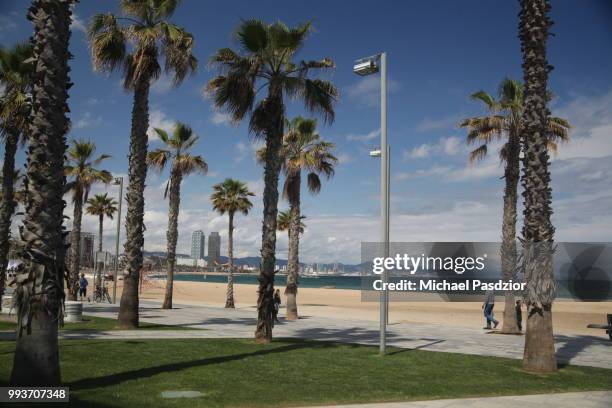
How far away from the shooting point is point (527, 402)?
9.71 m

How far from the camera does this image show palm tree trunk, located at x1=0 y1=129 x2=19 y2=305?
22.6 m

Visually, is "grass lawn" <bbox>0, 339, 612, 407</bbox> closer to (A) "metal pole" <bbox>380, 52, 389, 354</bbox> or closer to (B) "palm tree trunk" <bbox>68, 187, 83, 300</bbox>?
(A) "metal pole" <bbox>380, 52, 389, 354</bbox>

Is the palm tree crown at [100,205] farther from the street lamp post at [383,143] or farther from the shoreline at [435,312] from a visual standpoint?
the street lamp post at [383,143]

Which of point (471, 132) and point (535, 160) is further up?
point (471, 132)

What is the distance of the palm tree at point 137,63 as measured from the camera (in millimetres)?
19469

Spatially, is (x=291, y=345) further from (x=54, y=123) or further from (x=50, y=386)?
(x=54, y=123)

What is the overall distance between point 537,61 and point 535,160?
2634 mm

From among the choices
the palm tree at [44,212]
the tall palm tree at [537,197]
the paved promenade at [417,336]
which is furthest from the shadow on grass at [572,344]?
the palm tree at [44,212]

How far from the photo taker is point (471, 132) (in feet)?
79.1

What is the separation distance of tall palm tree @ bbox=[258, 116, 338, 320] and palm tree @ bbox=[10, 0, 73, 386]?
63.6 feet

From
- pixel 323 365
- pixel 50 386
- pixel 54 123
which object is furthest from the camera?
pixel 323 365

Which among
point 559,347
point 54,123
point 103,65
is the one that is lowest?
point 559,347

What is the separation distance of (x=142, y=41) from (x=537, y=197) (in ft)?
47.4

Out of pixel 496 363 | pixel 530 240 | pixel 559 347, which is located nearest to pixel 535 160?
pixel 530 240
